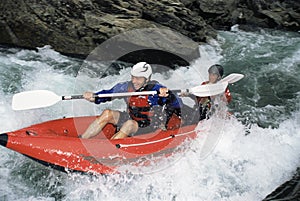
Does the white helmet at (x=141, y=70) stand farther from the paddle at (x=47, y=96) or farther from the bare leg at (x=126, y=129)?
the bare leg at (x=126, y=129)

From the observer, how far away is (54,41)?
7352mm

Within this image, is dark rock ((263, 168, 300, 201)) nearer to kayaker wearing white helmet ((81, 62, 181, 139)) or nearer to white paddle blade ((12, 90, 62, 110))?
kayaker wearing white helmet ((81, 62, 181, 139))

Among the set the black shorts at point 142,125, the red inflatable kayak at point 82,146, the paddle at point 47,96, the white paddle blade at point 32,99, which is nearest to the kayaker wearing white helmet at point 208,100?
the paddle at point 47,96

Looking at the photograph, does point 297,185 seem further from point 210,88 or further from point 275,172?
point 210,88

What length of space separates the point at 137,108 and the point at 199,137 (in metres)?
0.92

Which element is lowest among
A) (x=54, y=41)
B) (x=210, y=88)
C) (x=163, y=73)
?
(x=163, y=73)

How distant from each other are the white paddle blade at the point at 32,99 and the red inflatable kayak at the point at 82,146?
1.19ft

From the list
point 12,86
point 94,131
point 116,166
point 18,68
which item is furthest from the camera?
point 18,68

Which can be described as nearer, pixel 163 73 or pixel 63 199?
pixel 63 199

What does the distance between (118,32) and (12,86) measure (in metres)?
2.25

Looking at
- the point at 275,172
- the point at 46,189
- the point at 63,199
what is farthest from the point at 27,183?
the point at 275,172

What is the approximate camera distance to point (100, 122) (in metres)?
4.43

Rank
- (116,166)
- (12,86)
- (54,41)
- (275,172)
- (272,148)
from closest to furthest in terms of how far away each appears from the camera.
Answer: (116,166) < (275,172) < (272,148) < (12,86) < (54,41)

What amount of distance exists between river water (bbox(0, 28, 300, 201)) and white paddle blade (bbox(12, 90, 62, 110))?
628 mm
